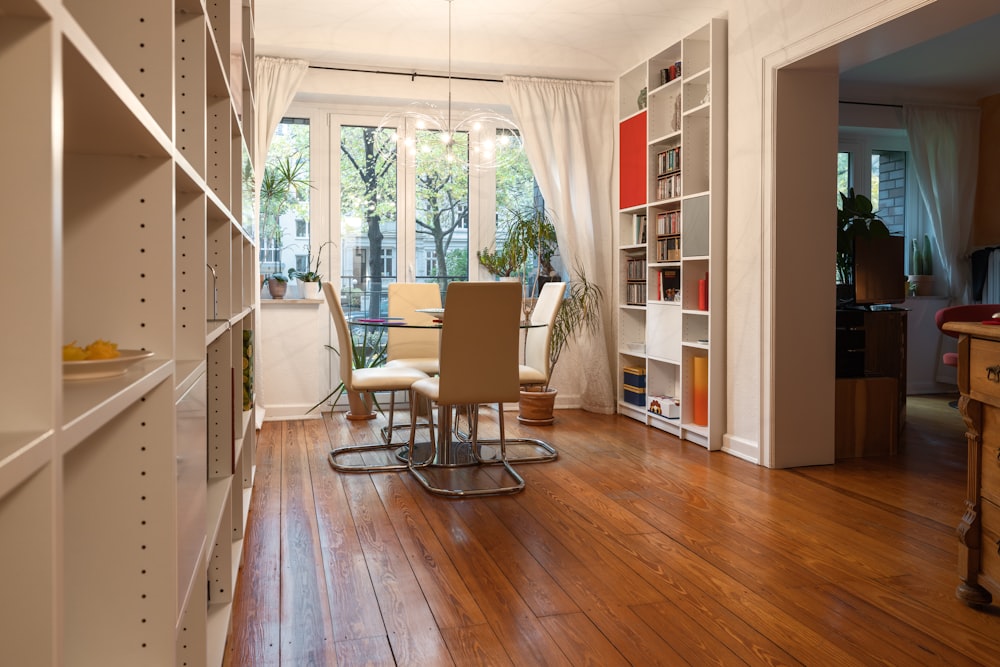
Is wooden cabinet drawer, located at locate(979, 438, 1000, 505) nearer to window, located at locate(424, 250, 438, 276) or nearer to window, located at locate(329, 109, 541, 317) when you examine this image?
window, located at locate(329, 109, 541, 317)

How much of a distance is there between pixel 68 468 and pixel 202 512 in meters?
0.61

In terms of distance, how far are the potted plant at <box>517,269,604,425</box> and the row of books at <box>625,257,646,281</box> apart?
0.26 meters

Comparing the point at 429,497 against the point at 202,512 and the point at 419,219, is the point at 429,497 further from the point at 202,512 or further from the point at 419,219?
the point at 419,219

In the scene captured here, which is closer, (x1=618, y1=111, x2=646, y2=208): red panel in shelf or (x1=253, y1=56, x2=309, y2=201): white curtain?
(x1=253, y1=56, x2=309, y2=201): white curtain

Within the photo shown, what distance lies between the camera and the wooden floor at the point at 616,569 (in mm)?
2115

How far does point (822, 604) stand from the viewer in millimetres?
2391

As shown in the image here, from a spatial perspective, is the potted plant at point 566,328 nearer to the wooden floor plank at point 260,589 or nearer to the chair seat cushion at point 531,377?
the chair seat cushion at point 531,377

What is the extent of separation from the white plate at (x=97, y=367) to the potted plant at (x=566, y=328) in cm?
463

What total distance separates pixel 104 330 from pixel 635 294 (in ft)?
16.2

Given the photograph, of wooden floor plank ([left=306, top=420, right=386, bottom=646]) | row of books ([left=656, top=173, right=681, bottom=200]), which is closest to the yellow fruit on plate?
wooden floor plank ([left=306, top=420, right=386, bottom=646])

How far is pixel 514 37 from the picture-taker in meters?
5.60

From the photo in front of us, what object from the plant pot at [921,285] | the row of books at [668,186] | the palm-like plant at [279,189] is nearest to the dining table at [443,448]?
the row of books at [668,186]

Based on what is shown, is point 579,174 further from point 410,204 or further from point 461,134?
point 410,204

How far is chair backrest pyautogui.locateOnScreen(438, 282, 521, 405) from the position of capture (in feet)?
11.8
